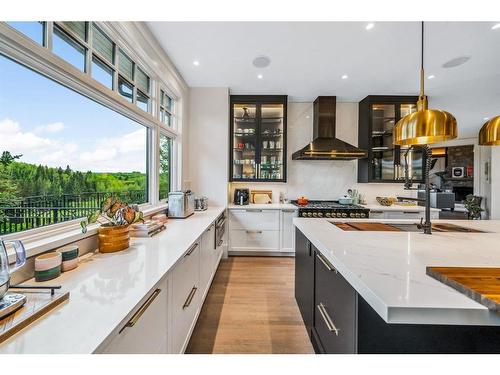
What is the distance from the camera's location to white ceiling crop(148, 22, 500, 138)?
2197 mm

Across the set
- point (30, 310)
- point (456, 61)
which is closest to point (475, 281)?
point (30, 310)

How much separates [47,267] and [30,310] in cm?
34

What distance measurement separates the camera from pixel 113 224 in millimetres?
1480

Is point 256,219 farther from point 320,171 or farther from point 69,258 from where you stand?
point 69,258

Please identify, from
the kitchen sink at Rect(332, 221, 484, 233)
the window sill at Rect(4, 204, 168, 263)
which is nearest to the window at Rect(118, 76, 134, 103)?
the window sill at Rect(4, 204, 168, 263)

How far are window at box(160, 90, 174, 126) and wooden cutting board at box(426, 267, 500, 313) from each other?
10.0 feet

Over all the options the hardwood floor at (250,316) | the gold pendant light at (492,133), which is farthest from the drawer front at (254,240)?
the gold pendant light at (492,133)

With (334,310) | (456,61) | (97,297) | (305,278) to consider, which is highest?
(456,61)

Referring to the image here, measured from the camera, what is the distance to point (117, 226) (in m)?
1.46

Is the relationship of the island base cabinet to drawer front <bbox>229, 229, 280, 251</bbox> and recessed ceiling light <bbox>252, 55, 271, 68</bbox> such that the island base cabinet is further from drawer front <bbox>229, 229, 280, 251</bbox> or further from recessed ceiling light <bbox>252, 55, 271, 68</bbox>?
recessed ceiling light <bbox>252, 55, 271, 68</bbox>

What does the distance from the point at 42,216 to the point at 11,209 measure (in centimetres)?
19

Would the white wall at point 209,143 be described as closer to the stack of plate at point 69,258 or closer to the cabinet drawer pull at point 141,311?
the stack of plate at point 69,258

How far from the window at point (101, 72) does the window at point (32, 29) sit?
369 mm
